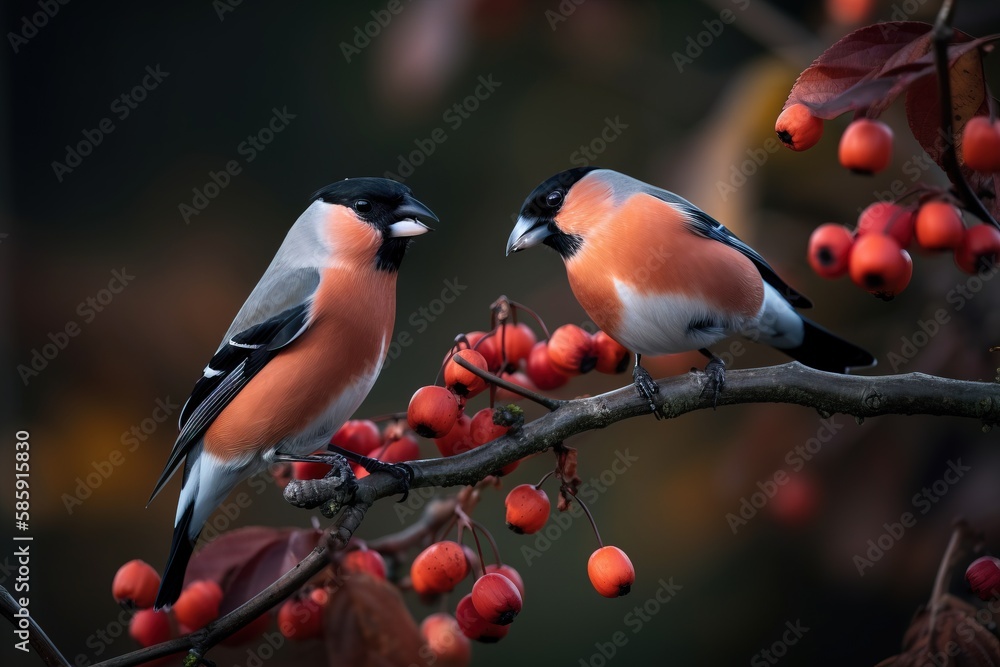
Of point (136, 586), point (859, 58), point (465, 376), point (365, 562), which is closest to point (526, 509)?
point (465, 376)

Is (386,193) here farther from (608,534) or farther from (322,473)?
(608,534)

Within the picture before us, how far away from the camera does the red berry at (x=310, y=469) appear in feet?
6.06

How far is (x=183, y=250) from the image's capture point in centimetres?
313

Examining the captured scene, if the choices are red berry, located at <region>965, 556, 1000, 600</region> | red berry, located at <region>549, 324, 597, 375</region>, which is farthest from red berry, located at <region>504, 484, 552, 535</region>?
red berry, located at <region>965, 556, 1000, 600</region>

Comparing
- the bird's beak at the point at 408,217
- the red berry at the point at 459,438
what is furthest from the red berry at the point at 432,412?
the bird's beak at the point at 408,217

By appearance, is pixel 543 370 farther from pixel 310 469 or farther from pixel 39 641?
pixel 39 641

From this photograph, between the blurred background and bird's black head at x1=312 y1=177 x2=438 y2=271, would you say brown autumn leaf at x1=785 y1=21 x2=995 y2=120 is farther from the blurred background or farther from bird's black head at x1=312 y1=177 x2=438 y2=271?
bird's black head at x1=312 y1=177 x2=438 y2=271

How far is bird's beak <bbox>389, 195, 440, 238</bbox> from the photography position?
190cm

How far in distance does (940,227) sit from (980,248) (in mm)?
91

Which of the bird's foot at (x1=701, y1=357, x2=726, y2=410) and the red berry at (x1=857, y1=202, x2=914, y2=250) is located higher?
the red berry at (x1=857, y1=202, x2=914, y2=250)

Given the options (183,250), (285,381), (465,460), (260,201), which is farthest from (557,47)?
(465,460)

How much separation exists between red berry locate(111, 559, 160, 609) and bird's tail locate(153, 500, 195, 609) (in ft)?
0.06

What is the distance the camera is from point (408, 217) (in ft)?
6.35

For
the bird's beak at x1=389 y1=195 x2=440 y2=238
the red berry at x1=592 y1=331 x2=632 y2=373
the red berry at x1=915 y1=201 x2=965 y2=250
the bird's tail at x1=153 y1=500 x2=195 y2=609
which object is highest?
the bird's beak at x1=389 y1=195 x2=440 y2=238
